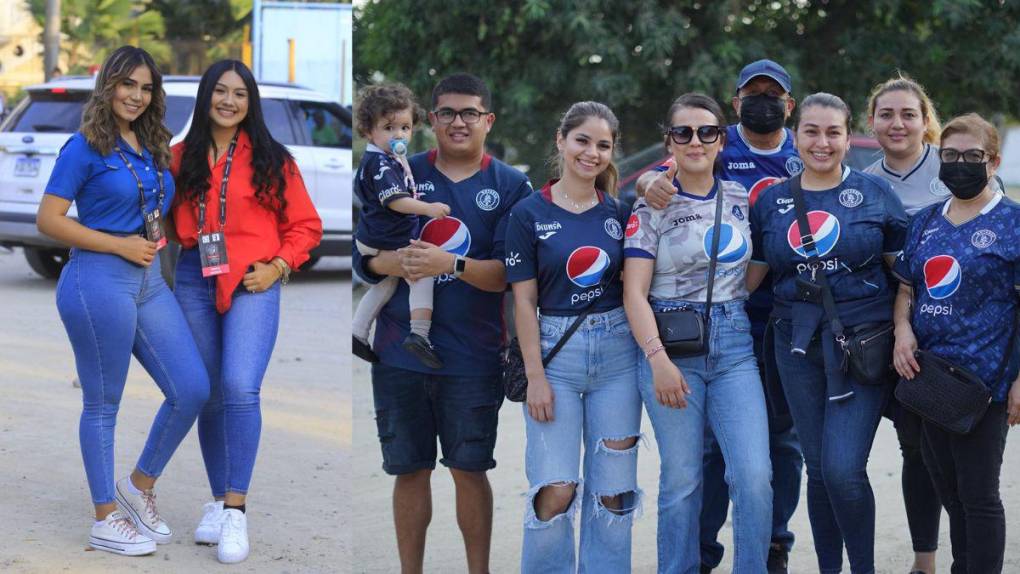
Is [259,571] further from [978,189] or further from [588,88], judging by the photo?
[588,88]

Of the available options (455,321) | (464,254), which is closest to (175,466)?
(455,321)

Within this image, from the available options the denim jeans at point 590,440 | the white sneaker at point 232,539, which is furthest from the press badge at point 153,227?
the denim jeans at point 590,440

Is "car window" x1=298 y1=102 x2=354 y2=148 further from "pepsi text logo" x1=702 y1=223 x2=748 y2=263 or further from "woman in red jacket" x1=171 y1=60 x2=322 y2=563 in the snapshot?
"pepsi text logo" x1=702 y1=223 x2=748 y2=263

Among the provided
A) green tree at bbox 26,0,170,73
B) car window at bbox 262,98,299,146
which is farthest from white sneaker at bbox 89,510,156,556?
green tree at bbox 26,0,170,73

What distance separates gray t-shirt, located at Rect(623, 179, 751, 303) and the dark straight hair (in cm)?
145

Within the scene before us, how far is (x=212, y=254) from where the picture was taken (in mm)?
4711

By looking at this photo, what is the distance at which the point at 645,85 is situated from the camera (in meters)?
13.5

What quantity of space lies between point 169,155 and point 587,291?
1726mm

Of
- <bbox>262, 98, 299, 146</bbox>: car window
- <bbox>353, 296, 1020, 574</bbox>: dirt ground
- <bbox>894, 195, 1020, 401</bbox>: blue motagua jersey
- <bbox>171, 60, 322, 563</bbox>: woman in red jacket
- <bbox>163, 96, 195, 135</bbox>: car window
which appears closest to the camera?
<bbox>894, 195, 1020, 401</bbox>: blue motagua jersey

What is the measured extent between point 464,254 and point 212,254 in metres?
0.97

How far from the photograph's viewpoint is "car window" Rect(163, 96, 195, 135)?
39.6ft

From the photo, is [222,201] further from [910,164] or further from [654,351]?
[910,164]

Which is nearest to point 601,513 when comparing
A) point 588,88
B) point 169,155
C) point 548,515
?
point 548,515

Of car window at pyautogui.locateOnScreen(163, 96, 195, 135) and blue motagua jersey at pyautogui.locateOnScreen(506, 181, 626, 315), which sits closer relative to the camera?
blue motagua jersey at pyautogui.locateOnScreen(506, 181, 626, 315)
